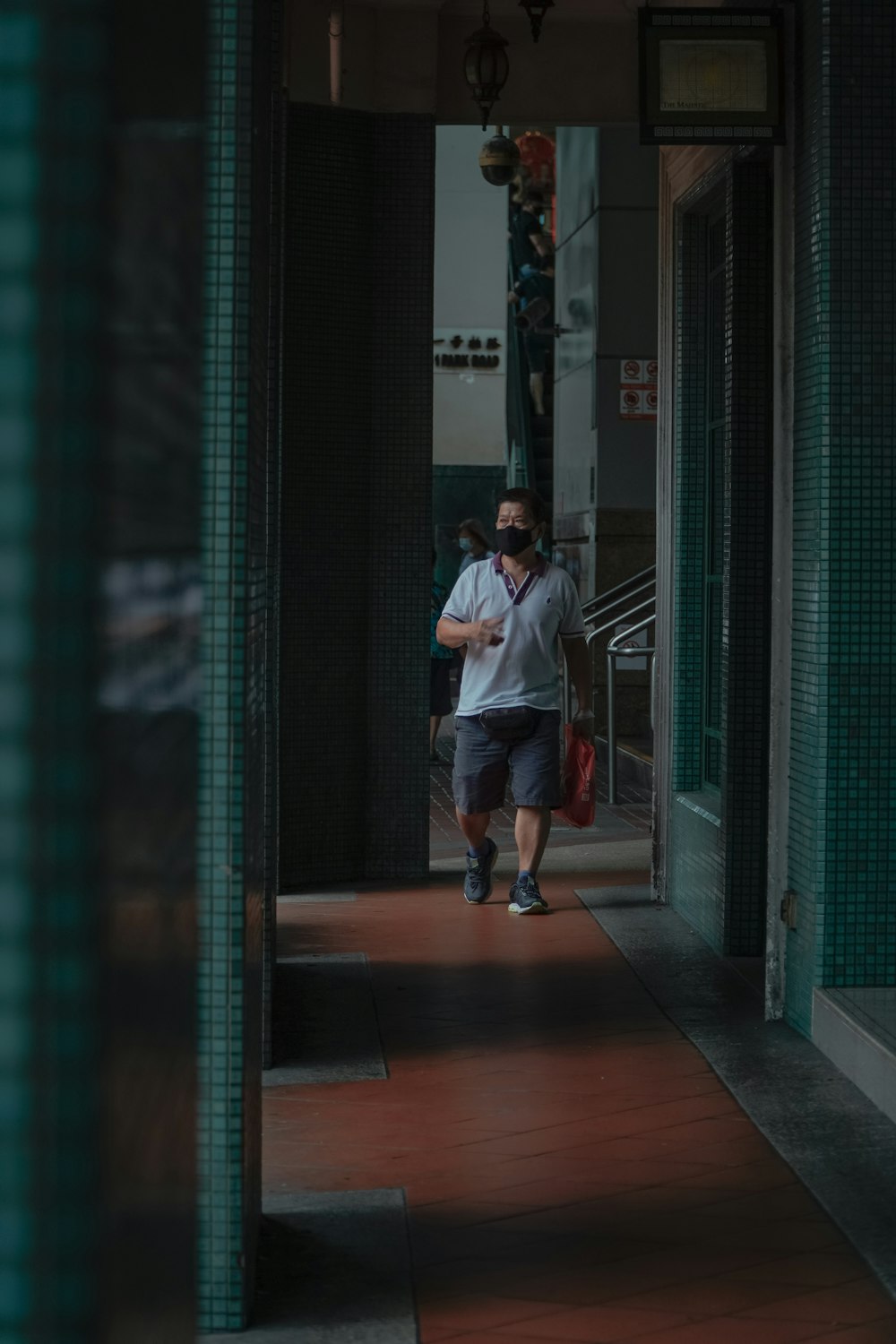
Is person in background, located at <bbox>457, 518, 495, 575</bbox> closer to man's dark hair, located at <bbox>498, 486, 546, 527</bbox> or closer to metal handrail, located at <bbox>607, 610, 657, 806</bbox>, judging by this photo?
metal handrail, located at <bbox>607, 610, 657, 806</bbox>

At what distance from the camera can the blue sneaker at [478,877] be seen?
7680mm

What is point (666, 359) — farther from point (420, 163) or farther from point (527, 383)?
point (527, 383)

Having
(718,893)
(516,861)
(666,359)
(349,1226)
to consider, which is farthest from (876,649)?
(516,861)

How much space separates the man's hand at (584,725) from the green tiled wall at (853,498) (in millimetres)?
2151

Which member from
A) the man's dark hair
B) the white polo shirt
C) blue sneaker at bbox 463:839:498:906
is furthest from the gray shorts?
the man's dark hair

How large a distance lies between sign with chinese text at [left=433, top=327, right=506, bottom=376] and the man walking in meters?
15.7

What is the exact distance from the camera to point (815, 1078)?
190 inches

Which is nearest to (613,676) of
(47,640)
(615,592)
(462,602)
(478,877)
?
(615,592)

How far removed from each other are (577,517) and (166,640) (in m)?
14.0

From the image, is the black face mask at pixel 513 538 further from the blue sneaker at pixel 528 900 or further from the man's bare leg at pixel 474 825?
the blue sneaker at pixel 528 900

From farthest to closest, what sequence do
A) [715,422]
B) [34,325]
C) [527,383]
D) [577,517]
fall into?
[527,383], [577,517], [715,422], [34,325]

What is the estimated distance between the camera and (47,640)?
0.51 m

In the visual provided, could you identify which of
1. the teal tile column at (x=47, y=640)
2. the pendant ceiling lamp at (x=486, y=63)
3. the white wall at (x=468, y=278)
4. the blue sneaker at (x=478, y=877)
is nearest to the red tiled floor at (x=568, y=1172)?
the blue sneaker at (x=478, y=877)

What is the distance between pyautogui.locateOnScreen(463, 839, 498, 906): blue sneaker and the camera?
7680 millimetres
